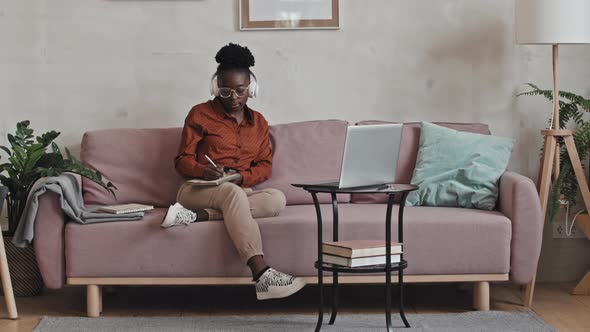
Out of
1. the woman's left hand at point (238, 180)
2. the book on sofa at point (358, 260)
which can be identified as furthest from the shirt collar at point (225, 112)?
the book on sofa at point (358, 260)

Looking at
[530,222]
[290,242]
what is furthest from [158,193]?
[530,222]

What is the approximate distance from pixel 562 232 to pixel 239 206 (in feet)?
6.06

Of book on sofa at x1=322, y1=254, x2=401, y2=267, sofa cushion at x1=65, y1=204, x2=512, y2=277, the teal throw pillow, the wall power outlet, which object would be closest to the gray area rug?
sofa cushion at x1=65, y1=204, x2=512, y2=277

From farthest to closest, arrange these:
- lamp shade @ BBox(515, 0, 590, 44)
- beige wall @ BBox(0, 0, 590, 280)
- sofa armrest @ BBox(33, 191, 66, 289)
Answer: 1. beige wall @ BBox(0, 0, 590, 280)
2. lamp shade @ BBox(515, 0, 590, 44)
3. sofa armrest @ BBox(33, 191, 66, 289)

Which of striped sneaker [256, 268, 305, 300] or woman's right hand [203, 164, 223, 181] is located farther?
woman's right hand [203, 164, 223, 181]

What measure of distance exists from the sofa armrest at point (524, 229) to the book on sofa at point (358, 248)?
2.09ft

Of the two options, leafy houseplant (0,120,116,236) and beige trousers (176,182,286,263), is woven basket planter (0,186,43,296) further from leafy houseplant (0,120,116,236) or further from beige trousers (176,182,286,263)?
beige trousers (176,182,286,263)

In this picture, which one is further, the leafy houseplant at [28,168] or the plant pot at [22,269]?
the plant pot at [22,269]

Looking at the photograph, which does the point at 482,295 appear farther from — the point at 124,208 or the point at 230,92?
the point at 124,208

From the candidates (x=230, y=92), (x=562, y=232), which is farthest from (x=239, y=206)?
(x=562, y=232)

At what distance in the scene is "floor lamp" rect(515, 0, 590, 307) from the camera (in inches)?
153

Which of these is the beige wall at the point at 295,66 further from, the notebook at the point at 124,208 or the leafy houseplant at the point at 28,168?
the notebook at the point at 124,208

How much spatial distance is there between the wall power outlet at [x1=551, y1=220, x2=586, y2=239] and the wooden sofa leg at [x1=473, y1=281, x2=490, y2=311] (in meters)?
0.96

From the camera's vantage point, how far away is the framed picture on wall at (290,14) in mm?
4484
